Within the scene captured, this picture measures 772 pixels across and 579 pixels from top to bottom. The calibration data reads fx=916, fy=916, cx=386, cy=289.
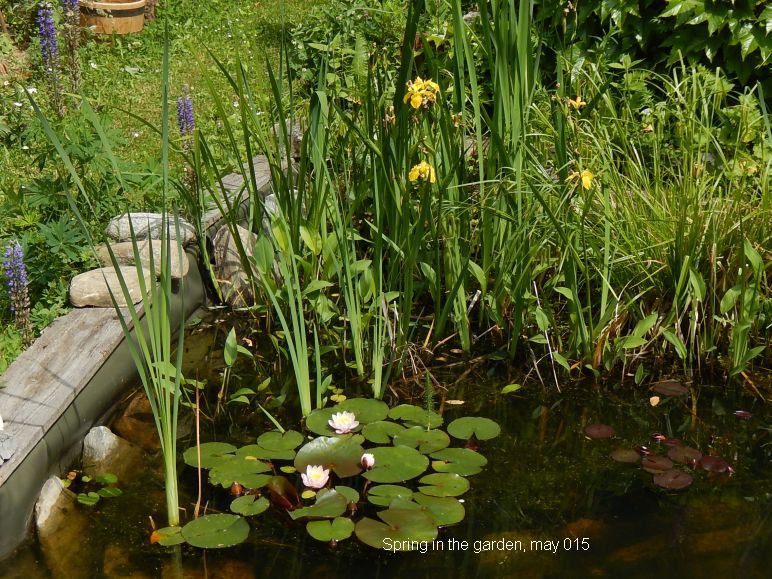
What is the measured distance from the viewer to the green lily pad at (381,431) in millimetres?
2912

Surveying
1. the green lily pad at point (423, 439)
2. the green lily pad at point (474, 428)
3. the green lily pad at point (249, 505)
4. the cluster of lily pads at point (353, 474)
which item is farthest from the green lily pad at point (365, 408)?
the green lily pad at point (249, 505)

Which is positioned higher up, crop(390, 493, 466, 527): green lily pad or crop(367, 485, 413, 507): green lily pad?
crop(367, 485, 413, 507): green lily pad

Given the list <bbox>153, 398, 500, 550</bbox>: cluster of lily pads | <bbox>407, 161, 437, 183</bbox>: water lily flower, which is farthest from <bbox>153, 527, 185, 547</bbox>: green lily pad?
<bbox>407, 161, 437, 183</bbox>: water lily flower

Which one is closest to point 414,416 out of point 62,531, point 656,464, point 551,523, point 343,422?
point 343,422

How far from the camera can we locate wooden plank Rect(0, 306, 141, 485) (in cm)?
266

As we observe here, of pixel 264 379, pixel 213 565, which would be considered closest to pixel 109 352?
pixel 264 379

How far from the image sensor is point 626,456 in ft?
9.61

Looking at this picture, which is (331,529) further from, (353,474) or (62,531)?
(62,531)

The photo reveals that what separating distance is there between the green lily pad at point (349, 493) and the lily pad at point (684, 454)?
3.34ft

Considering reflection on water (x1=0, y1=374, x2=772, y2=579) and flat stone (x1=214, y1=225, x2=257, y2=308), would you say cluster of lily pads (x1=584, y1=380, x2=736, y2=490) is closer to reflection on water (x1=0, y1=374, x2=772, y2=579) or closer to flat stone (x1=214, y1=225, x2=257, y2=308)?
reflection on water (x1=0, y1=374, x2=772, y2=579)

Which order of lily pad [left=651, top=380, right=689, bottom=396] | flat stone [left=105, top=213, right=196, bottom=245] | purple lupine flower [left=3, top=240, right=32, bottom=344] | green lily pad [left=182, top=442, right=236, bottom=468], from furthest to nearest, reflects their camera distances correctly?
1. flat stone [left=105, top=213, right=196, bottom=245]
2. lily pad [left=651, top=380, right=689, bottom=396]
3. purple lupine flower [left=3, top=240, right=32, bottom=344]
4. green lily pad [left=182, top=442, right=236, bottom=468]

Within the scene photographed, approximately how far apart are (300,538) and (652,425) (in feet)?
4.24

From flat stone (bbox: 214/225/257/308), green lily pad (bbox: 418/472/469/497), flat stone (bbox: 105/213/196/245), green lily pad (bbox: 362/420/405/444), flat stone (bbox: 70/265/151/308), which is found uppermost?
flat stone (bbox: 105/213/196/245)

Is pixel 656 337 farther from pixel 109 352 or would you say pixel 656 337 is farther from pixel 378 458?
pixel 109 352
